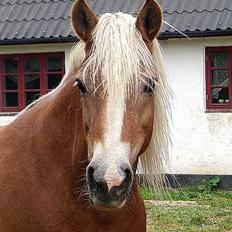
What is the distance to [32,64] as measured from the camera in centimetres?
1188

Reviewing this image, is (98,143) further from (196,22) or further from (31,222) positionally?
(196,22)

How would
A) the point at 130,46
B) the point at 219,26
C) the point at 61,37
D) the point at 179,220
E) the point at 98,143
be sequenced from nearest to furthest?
1. the point at 98,143
2. the point at 130,46
3. the point at 179,220
4. the point at 219,26
5. the point at 61,37

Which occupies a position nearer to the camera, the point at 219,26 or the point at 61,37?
the point at 219,26

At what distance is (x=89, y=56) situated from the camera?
3094 millimetres

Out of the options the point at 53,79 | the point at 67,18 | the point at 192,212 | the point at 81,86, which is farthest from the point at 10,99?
the point at 81,86

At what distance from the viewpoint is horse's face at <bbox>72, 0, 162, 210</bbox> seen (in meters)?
2.63

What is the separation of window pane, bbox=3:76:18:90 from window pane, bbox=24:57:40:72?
369 millimetres

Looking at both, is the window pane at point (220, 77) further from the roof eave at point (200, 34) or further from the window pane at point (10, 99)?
the window pane at point (10, 99)

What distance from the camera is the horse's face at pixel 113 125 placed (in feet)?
8.63

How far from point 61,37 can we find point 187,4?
2.55m

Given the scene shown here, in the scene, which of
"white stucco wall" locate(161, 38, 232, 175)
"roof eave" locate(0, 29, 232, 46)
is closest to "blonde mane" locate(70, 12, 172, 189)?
"roof eave" locate(0, 29, 232, 46)

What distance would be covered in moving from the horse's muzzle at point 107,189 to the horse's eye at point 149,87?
0.51 m

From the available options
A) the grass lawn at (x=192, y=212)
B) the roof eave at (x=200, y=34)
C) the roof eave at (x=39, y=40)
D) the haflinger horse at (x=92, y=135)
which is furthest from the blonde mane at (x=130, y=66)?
the roof eave at (x=39, y=40)

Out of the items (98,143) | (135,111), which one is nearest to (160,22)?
(135,111)
